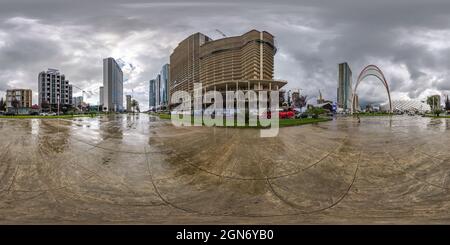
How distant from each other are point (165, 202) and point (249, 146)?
4.62 metres

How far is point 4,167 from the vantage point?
22.9ft

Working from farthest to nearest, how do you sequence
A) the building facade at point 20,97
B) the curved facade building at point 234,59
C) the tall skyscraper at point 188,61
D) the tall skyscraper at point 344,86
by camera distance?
1. the tall skyscraper at point 344,86
2. the building facade at point 20,97
3. the curved facade building at point 234,59
4. the tall skyscraper at point 188,61

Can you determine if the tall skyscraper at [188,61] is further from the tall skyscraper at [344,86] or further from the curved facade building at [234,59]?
the tall skyscraper at [344,86]

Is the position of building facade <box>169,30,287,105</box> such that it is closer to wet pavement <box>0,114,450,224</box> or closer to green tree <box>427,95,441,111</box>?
green tree <box>427,95,441,111</box>

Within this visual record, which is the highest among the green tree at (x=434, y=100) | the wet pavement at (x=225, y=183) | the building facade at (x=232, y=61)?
the building facade at (x=232, y=61)

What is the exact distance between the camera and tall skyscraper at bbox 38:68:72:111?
267 ft

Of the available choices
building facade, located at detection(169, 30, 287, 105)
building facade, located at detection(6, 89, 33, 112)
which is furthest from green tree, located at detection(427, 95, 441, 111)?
building facade, located at detection(6, 89, 33, 112)

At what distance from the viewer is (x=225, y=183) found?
6285mm

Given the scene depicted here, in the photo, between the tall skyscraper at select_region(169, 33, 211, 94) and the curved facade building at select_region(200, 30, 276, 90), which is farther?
the curved facade building at select_region(200, 30, 276, 90)

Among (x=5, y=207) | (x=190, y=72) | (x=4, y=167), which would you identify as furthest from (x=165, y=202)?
(x=190, y=72)

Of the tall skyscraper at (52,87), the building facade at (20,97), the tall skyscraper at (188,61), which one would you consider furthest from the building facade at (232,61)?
the building facade at (20,97)

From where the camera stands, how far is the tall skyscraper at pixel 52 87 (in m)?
81.5

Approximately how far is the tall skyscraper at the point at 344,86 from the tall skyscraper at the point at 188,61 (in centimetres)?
4283

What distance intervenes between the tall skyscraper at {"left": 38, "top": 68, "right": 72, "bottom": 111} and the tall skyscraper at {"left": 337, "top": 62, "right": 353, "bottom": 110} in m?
90.7
